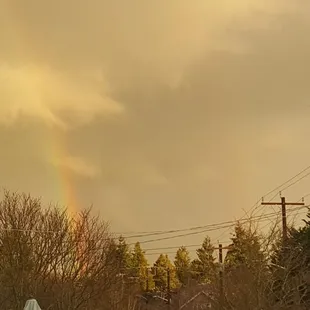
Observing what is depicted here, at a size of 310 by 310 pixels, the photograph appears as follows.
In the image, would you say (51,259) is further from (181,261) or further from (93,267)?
(181,261)

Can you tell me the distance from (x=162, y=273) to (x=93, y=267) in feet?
170

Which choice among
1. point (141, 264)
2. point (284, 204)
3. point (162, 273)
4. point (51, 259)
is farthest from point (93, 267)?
point (162, 273)

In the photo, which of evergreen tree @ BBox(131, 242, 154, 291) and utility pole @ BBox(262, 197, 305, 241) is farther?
evergreen tree @ BBox(131, 242, 154, 291)

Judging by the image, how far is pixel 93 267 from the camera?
3350 cm

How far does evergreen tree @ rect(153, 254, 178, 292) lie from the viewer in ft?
269

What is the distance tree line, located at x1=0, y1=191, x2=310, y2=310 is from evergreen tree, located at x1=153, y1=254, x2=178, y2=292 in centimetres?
4397

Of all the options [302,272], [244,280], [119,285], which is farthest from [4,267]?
[302,272]

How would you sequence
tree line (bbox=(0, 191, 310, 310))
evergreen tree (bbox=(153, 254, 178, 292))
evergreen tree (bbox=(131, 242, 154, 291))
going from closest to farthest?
1. tree line (bbox=(0, 191, 310, 310))
2. evergreen tree (bbox=(131, 242, 154, 291))
3. evergreen tree (bbox=(153, 254, 178, 292))

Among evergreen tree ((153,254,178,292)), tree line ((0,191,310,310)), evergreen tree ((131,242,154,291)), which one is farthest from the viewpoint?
evergreen tree ((153,254,178,292))

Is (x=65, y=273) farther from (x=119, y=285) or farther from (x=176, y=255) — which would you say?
(x=176, y=255)

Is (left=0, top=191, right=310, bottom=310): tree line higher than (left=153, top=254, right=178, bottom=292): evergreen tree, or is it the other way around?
(left=153, top=254, right=178, bottom=292): evergreen tree

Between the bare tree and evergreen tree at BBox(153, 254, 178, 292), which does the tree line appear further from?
evergreen tree at BBox(153, 254, 178, 292)

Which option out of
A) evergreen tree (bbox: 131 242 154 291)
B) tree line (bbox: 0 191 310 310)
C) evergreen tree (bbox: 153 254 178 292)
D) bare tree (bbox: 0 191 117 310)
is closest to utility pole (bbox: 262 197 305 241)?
tree line (bbox: 0 191 310 310)

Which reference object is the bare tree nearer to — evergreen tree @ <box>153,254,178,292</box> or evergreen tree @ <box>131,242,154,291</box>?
evergreen tree @ <box>131,242,154,291</box>
